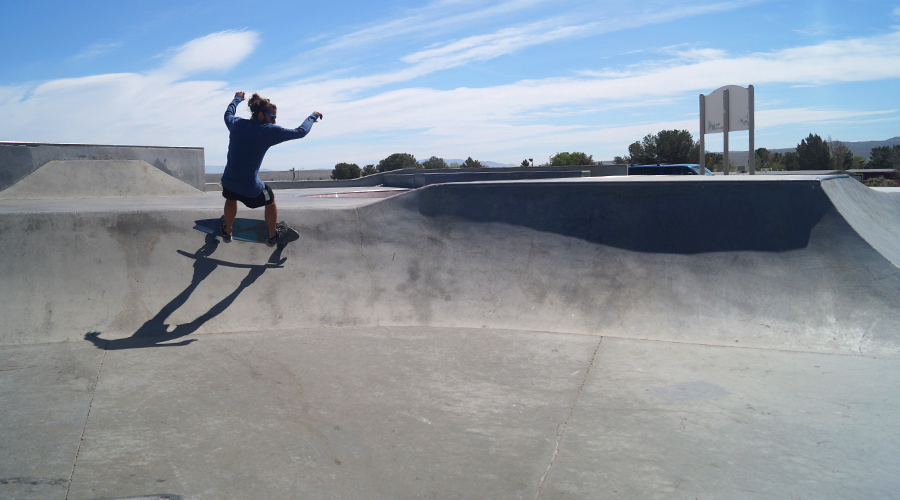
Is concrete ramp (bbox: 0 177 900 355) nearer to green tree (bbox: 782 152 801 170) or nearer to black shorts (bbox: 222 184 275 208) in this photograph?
black shorts (bbox: 222 184 275 208)

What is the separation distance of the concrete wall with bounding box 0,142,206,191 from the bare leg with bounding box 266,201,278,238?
9.38 metres

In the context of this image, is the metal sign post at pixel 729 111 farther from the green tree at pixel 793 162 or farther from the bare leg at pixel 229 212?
the green tree at pixel 793 162

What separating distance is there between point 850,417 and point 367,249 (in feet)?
14.5

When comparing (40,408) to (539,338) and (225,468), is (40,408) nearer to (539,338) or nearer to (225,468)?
(225,468)

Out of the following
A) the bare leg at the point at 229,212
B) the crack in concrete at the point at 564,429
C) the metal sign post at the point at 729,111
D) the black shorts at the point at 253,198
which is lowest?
the crack in concrete at the point at 564,429

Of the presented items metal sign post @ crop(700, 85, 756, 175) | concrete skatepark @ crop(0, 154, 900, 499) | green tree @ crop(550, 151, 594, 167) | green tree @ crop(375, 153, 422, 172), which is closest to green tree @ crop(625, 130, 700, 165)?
green tree @ crop(550, 151, 594, 167)

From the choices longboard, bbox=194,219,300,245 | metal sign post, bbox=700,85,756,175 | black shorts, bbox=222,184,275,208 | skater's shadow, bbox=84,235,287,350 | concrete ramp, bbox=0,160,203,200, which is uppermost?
metal sign post, bbox=700,85,756,175

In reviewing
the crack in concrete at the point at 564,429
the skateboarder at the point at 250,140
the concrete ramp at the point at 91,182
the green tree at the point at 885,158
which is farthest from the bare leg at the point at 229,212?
the green tree at the point at 885,158

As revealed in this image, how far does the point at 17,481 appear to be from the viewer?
255 centimetres

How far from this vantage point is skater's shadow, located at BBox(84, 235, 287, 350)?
191 inches

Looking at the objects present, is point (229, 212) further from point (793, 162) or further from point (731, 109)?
point (793, 162)

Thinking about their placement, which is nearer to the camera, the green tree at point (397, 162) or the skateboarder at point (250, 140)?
the skateboarder at point (250, 140)

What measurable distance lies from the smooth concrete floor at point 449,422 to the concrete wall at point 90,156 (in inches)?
390

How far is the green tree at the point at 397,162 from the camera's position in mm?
52219
